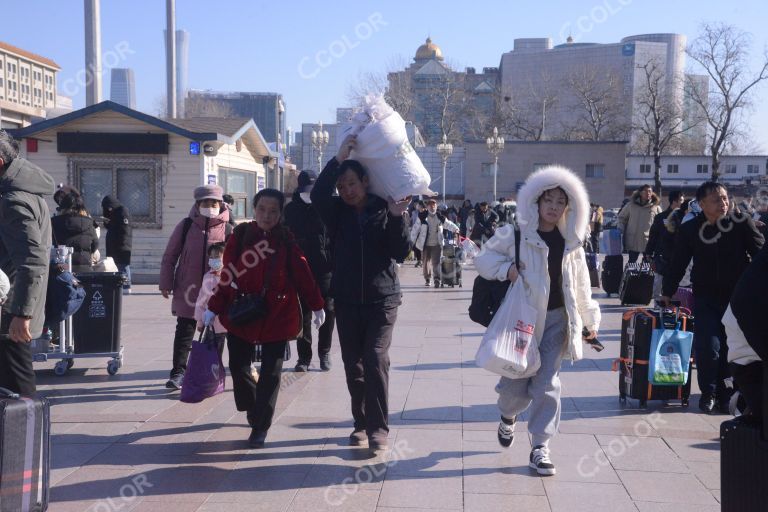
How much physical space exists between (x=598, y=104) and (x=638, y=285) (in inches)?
2382

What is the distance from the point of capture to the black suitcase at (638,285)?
12500 mm

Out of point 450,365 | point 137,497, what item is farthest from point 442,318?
point 137,497

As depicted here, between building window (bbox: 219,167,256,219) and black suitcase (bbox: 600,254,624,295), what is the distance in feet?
27.1

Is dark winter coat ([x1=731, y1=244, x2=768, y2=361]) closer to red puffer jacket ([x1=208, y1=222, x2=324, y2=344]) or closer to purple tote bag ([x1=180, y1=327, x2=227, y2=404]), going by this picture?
red puffer jacket ([x1=208, y1=222, x2=324, y2=344])

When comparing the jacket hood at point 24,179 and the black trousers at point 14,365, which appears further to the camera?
the black trousers at point 14,365

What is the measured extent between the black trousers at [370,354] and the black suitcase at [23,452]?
202 centimetres

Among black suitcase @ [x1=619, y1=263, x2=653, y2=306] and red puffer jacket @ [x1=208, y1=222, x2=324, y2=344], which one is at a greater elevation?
red puffer jacket @ [x1=208, y1=222, x2=324, y2=344]

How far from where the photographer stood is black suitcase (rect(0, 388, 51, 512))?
3.58 metres

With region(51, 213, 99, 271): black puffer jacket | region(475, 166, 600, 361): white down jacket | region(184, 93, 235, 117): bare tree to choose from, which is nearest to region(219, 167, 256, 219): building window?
region(51, 213, 99, 271): black puffer jacket

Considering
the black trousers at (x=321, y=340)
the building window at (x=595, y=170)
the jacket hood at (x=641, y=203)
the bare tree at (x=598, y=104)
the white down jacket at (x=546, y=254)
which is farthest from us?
the bare tree at (x=598, y=104)

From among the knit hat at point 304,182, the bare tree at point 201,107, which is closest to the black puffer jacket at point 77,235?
the knit hat at point 304,182

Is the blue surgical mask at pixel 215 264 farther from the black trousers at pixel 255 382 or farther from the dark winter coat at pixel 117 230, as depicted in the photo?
the dark winter coat at pixel 117 230

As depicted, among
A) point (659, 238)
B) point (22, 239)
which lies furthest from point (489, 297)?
point (659, 238)

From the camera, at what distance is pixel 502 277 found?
4918 mm
